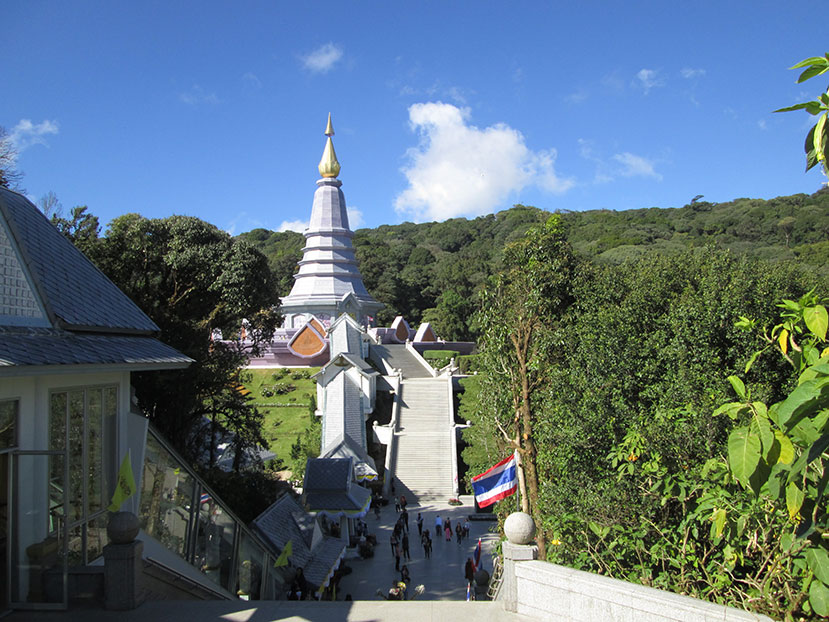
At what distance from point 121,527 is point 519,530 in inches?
152

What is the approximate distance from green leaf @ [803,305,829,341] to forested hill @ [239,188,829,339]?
41.3 m

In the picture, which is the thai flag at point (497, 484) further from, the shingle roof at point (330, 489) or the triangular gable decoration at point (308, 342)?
the triangular gable decoration at point (308, 342)

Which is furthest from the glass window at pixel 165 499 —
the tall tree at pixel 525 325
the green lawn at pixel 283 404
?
the green lawn at pixel 283 404

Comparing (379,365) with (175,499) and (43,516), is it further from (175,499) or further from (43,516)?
(43,516)

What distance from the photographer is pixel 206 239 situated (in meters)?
16.7

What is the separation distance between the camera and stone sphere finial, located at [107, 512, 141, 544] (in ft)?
19.5

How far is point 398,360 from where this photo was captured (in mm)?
39625

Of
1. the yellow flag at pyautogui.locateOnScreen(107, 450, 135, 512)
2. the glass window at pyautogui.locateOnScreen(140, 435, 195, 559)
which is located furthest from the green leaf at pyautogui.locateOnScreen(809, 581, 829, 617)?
the glass window at pyautogui.locateOnScreen(140, 435, 195, 559)

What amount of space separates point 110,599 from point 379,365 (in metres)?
32.3

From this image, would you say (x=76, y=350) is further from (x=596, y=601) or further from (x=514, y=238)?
(x=514, y=238)

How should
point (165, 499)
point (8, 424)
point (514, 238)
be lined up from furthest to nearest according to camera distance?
1. point (514, 238)
2. point (165, 499)
3. point (8, 424)

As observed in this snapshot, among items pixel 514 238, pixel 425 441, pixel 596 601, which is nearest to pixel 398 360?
pixel 425 441

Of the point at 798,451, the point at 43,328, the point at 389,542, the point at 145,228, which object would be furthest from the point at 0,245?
the point at 389,542

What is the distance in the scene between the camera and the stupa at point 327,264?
42.5m
